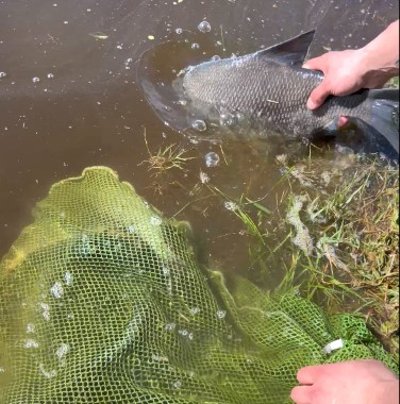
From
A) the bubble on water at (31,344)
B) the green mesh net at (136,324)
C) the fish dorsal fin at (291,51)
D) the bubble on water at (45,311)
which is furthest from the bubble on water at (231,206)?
the bubble on water at (31,344)

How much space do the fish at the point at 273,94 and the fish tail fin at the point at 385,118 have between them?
128 millimetres

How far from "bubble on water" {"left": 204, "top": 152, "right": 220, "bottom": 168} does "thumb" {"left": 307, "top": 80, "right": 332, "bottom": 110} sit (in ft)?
1.90

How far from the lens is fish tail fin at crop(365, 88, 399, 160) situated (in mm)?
2412

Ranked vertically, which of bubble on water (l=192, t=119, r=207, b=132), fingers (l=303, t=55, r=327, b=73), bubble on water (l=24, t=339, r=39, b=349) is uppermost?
fingers (l=303, t=55, r=327, b=73)

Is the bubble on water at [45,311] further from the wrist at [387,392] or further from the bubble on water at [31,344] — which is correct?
the wrist at [387,392]

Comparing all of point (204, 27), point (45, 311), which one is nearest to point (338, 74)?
point (204, 27)

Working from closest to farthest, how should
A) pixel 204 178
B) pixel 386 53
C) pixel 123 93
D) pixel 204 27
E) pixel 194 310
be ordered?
pixel 386 53 → pixel 194 310 → pixel 204 178 → pixel 123 93 → pixel 204 27

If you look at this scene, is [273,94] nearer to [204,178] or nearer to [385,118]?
[204,178]

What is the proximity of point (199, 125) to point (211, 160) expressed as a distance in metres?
0.22

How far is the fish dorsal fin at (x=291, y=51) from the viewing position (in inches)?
120

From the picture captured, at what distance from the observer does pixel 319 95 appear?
3047 mm

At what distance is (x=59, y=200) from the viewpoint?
2.99 meters

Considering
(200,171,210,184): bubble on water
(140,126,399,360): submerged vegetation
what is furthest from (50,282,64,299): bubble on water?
(200,171,210,184): bubble on water

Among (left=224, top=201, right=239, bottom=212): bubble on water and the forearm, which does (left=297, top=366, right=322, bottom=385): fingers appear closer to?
(left=224, top=201, right=239, bottom=212): bubble on water
